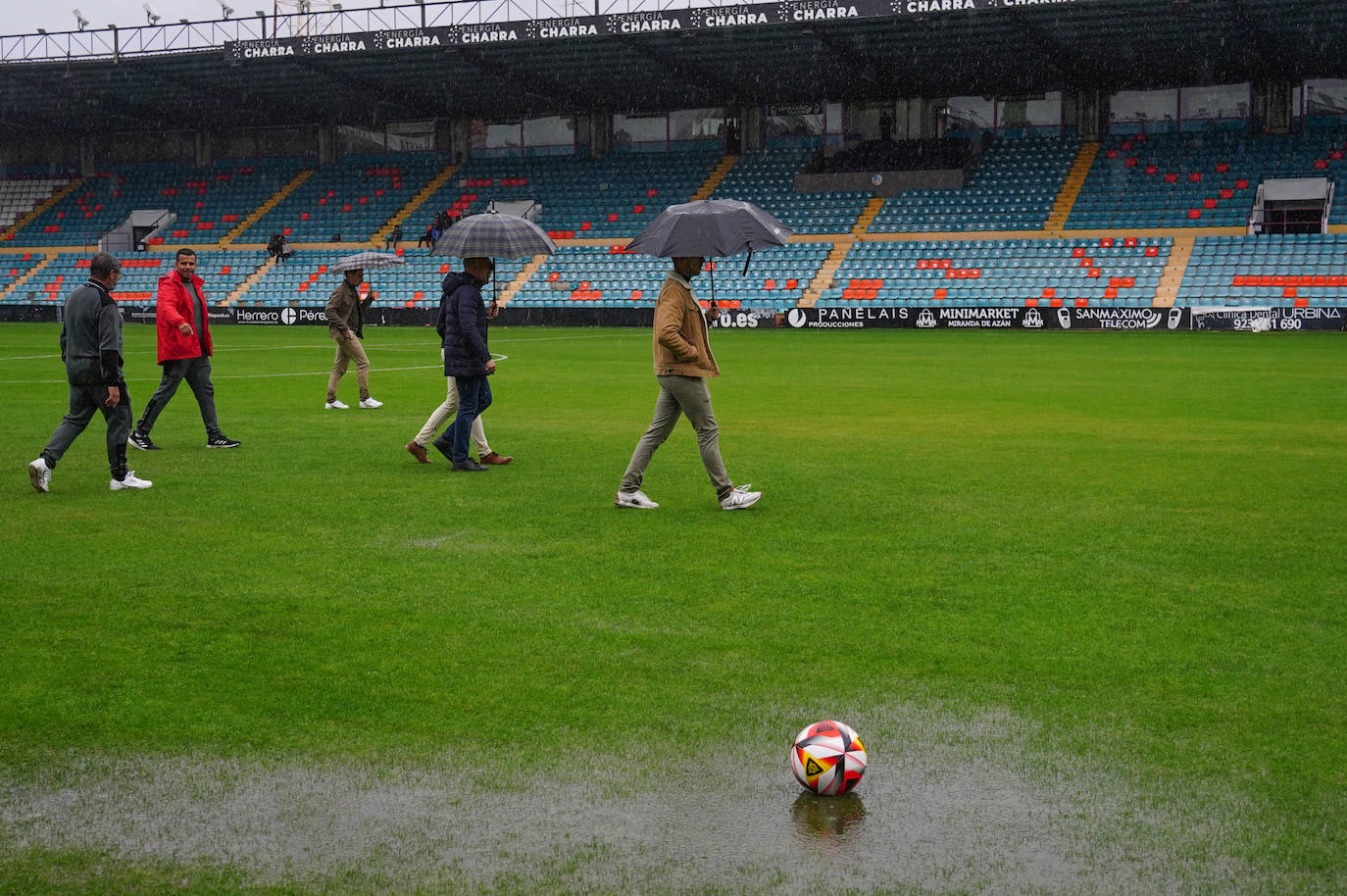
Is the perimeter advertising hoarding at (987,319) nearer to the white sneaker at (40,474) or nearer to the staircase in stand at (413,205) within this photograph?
the staircase in stand at (413,205)

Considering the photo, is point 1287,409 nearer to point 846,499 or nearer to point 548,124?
point 846,499

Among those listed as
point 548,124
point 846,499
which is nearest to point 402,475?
point 846,499

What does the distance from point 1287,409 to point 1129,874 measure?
46.9 ft

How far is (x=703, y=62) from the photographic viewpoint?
1866 inches

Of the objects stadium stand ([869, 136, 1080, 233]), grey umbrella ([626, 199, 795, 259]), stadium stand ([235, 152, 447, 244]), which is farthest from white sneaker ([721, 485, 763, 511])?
stadium stand ([235, 152, 447, 244])

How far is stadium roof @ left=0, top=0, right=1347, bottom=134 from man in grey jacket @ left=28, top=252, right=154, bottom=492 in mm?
33329

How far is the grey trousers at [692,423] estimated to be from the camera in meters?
9.87

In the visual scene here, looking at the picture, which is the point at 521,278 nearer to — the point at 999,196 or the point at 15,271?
the point at 999,196

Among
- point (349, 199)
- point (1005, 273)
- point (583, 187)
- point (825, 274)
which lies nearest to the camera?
point (1005, 273)

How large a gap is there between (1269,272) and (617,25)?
2110 centimetres

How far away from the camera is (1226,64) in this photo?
4453 cm

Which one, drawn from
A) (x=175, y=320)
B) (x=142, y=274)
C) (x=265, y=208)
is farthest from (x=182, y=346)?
(x=265, y=208)

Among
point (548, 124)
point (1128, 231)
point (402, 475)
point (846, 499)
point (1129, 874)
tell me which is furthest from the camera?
point (548, 124)

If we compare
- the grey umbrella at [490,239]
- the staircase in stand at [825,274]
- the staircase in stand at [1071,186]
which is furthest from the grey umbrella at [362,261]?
the staircase in stand at [1071,186]
